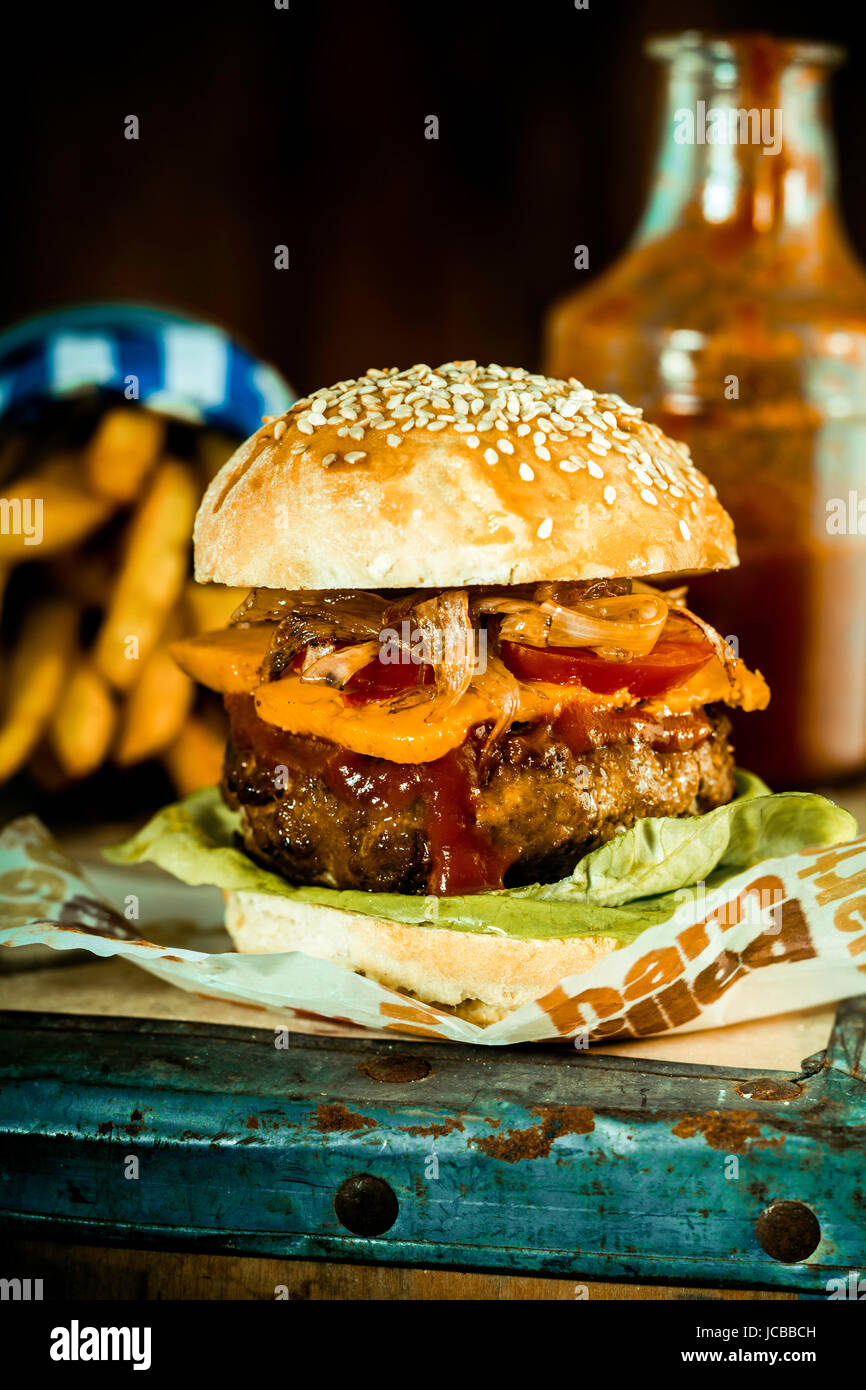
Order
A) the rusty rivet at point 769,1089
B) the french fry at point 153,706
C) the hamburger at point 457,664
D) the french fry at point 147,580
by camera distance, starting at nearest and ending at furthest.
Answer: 1. the rusty rivet at point 769,1089
2. the hamburger at point 457,664
3. the french fry at point 147,580
4. the french fry at point 153,706

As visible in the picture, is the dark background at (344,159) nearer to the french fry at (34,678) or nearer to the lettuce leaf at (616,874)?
the french fry at (34,678)

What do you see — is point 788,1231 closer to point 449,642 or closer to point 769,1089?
point 769,1089

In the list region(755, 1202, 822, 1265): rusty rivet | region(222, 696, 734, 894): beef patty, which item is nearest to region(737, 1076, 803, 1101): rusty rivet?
region(755, 1202, 822, 1265): rusty rivet

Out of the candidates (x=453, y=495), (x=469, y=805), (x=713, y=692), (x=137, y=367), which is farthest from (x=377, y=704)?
(x=137, y=367)

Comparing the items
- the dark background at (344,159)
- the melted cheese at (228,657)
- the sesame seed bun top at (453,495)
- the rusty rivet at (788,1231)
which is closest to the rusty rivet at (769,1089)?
the rusty rivet at (788,1231)

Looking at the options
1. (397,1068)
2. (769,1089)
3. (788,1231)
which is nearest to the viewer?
(788,1231)
